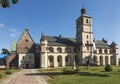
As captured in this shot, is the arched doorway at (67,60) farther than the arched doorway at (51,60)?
Yes

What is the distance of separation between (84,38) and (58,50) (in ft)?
39.4

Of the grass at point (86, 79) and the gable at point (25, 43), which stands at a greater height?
the gable at point (25, 43)

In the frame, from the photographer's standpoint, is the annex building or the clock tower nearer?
the annex building

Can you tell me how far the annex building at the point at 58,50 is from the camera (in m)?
70.2

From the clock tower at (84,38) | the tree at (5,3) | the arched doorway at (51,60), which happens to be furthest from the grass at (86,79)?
the clock tower at (84,38)

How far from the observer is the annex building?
70250 millimetres

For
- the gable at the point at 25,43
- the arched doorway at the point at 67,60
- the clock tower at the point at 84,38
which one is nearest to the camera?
the gable at the point at 25,43

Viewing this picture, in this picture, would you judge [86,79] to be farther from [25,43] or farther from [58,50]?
[25,43]

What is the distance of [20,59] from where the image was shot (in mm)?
69438

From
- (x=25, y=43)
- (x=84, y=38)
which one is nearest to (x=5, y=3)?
(x=25, y=43)

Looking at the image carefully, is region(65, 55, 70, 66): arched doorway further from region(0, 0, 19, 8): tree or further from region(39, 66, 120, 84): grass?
region(0, 0, 19, 8): tree

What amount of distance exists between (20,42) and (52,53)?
13.5 meters

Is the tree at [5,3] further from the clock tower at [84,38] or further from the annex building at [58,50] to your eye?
the clock tower at [84,38]

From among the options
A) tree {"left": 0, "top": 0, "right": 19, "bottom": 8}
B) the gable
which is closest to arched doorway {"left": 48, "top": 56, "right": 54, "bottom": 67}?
the gable
